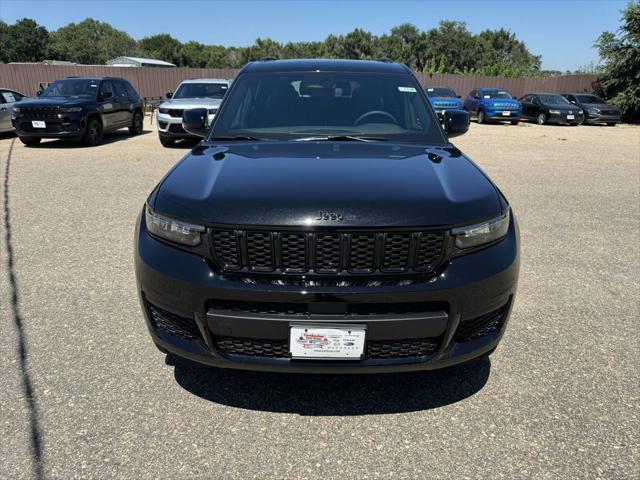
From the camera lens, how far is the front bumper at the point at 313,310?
2.07 meters

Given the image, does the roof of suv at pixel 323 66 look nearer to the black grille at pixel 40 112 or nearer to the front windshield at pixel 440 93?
the black grille at pixel 40 112

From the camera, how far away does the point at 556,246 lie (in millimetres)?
5312

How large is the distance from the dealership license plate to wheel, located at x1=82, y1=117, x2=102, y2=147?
12.1m

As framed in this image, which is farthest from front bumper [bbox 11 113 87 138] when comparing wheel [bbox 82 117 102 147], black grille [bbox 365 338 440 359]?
black grille [bbox 365 338 440 359]

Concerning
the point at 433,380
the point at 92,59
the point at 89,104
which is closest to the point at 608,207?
the point at 433,380

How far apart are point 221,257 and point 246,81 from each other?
6.70ft

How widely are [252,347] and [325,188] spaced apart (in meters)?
0.80

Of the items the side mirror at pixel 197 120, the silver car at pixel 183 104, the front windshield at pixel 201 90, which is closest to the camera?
the side mirror at pixel 197 120

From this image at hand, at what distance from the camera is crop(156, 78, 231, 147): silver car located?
1211 cm

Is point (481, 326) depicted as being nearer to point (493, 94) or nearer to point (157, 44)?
point (493, 94)

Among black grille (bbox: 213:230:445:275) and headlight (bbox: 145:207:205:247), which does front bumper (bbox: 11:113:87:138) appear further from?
black grille (bbox: 213:230:445:275)

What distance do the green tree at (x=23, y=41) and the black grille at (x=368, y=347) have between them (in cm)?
10495

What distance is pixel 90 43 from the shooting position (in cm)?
11050

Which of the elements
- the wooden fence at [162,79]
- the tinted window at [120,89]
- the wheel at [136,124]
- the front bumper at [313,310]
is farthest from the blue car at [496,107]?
the front bumper at [313,310]
